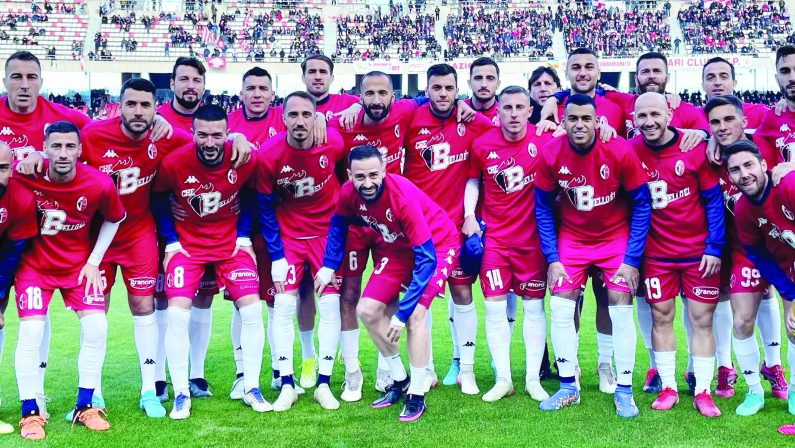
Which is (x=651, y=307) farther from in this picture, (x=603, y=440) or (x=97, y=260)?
(x=97, y=260)

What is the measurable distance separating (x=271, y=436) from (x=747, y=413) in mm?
3231

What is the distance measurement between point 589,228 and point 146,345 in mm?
3357

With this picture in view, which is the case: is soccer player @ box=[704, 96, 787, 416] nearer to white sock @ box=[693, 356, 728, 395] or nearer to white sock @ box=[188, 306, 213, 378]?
white sock @ box=[693, 356, 728, 395]

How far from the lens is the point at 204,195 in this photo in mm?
5871

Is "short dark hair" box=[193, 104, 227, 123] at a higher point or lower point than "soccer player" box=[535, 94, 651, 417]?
higher

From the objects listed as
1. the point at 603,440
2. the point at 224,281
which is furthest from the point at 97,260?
the point at 603,440

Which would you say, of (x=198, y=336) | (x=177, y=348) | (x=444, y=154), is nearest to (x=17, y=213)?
(x=177, y=348)

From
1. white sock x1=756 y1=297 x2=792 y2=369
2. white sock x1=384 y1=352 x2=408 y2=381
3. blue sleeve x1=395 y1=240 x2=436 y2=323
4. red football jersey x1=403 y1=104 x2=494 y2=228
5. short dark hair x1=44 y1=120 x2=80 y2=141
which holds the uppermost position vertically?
short dark hair x1=44 y1=120 x2=80 y2=141

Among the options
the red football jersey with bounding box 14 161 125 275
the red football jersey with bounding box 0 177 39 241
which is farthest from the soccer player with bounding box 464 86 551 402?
the red football jersey with bounding box 0 177 39 241

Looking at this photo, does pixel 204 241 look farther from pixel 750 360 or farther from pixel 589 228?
pixel 750 360

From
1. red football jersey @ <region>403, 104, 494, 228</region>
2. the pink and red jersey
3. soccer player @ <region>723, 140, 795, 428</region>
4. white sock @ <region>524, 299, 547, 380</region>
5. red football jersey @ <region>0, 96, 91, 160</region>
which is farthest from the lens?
red football jersey @ <region>403, 104, 494, 228</region>

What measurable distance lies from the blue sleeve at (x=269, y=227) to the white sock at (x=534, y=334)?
192 cm

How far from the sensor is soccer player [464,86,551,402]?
20.0ft

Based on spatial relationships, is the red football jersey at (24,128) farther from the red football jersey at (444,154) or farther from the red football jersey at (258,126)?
the red football jersey at (444,154)
